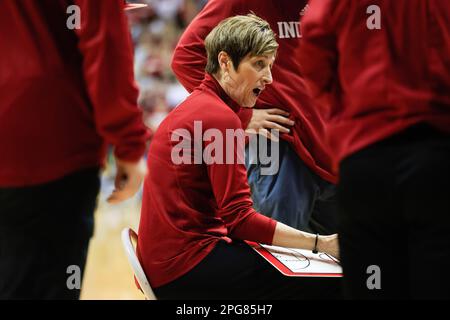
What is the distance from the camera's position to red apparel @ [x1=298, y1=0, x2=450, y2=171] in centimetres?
169

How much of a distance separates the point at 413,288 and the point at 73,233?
2.65ft

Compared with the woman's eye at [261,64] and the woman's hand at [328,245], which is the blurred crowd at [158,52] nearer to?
the woman's eye at [261,64]

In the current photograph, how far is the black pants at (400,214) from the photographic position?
165cm

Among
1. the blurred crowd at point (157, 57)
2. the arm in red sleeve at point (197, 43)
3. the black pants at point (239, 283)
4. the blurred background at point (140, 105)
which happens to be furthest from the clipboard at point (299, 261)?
the blurred crowd at point (157, 57)

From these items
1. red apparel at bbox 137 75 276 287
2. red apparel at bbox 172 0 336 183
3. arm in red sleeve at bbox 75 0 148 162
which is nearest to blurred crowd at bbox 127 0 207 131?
red apparel at bbox 172 0 336 183

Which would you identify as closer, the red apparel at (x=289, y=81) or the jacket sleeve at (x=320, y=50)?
the jacket sleeve at (x=320, y=50)

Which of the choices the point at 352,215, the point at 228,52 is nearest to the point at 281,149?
the point at 228,52

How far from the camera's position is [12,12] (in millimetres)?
1744

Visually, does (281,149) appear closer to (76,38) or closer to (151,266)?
(151,266)

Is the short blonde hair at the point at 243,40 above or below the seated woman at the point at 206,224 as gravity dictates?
above

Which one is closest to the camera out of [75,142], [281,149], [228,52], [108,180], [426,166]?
[426,166]

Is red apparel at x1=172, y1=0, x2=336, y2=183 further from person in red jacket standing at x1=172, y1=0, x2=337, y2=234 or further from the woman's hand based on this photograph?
the woman's hand

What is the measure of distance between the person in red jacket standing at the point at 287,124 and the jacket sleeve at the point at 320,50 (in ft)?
2.61

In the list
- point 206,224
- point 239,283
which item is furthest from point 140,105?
point 239,283
